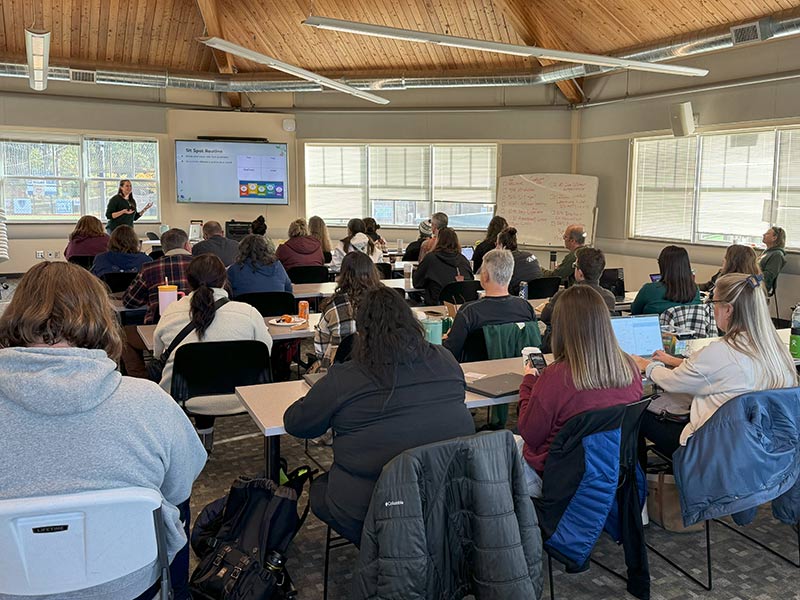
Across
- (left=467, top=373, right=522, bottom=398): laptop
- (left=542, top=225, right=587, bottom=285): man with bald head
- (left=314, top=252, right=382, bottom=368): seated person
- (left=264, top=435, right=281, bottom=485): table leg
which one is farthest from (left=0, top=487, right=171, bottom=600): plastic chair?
(left=542, top=225, right=587, bottom=285): man with bald head

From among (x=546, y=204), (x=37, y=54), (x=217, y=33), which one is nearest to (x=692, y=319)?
(x=546, y=204)

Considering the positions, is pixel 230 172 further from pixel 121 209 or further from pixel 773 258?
pixel 773 258

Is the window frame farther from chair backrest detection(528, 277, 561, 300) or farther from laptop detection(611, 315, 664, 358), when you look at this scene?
laptop detection(611, 315, 664, 358)

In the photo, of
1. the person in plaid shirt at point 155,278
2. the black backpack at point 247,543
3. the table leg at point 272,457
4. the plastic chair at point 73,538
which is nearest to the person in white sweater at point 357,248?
the person in plaid shirt at point 155,278

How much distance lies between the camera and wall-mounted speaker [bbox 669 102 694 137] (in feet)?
30.3

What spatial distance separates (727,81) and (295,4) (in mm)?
5876

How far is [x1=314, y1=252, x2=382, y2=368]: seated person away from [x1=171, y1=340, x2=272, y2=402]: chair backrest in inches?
13.6

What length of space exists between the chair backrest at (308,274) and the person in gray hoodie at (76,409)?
4952mm

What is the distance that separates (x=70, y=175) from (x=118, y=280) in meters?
6.92

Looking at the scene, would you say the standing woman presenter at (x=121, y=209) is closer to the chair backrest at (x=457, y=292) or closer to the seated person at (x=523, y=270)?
the chair backrest at (x=457, y=292)

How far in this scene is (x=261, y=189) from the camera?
486 inches

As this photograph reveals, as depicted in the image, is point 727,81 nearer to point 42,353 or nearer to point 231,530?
point 231,530

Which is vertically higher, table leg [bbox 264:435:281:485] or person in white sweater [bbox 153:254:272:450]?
person in white sweater [bbox 153:254:272:450]

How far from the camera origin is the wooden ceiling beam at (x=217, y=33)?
9.50 m
